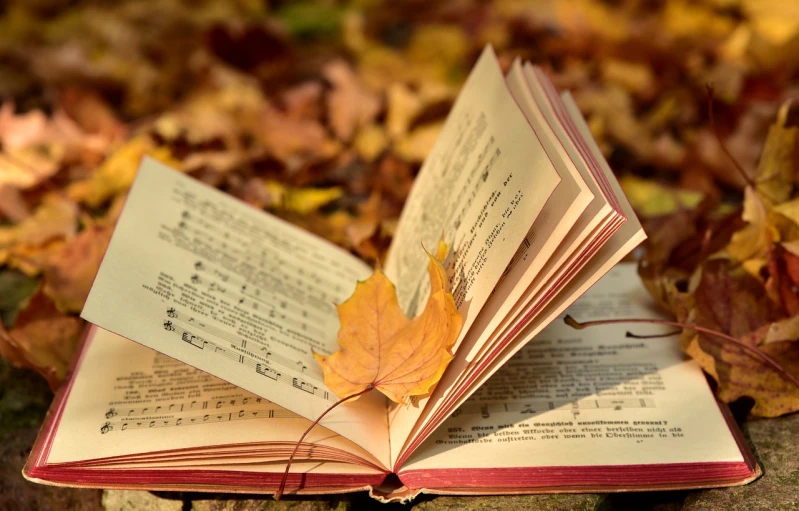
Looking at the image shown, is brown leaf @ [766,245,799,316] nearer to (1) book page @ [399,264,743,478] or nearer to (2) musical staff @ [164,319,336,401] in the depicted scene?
(1) book page @ [399,264,743,478]

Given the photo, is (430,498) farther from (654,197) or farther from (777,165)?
(654,197)

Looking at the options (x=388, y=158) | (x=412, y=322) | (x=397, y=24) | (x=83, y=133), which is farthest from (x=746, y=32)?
(x=83, y=133)

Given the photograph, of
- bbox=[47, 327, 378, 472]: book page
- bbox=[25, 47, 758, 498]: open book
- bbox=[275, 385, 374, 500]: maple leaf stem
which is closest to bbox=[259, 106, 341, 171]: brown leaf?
bbox=[25, 47, 758, 498]: open book

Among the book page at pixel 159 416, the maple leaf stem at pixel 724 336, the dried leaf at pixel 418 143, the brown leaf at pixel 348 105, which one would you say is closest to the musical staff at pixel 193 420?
the book page at pixel 159 416

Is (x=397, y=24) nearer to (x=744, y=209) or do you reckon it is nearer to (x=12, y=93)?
(x=12, y=93)

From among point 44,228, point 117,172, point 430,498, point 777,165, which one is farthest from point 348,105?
point 430,498

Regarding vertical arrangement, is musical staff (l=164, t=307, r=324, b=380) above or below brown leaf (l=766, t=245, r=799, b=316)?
above
